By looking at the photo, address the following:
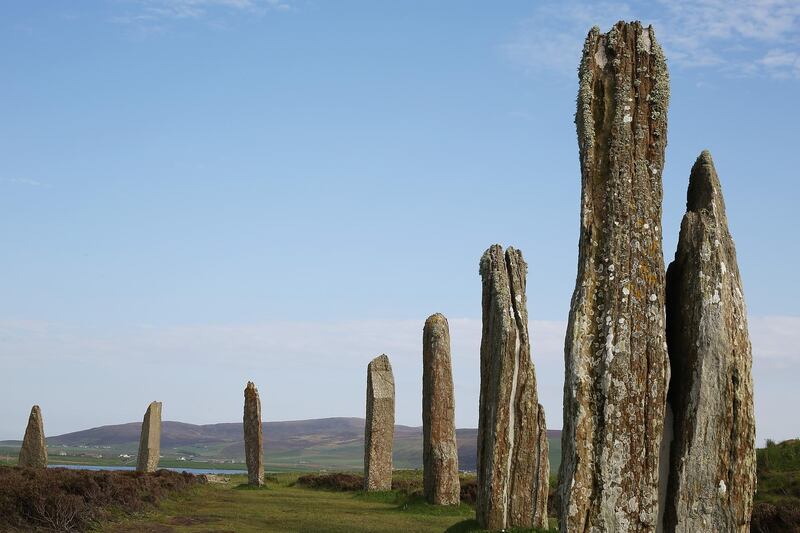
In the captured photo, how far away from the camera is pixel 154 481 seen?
1008 inches

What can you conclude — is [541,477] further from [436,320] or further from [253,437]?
[253,437]

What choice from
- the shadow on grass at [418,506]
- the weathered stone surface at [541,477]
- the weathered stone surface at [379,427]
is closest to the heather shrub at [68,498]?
the shadow on grass at [418,506]

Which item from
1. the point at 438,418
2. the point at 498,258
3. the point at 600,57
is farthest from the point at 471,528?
the point at 600,57

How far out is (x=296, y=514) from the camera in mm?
22766

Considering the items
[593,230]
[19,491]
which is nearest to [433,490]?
[19,491]

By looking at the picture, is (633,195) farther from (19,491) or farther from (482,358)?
(19,491)

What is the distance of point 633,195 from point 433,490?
13854 millimetres

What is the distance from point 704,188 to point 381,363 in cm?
1925

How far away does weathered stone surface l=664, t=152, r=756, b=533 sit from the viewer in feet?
33.2

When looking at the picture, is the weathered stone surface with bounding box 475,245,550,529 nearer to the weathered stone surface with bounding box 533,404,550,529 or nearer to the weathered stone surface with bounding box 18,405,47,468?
the weathered stone surface with bounding box 533,404,550,529

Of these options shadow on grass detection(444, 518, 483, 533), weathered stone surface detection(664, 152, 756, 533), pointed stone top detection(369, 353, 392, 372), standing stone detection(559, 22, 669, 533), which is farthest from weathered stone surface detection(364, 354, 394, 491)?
weathered stone surface detection(664, 152, 756, 533)

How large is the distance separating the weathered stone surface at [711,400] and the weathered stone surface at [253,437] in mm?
23337

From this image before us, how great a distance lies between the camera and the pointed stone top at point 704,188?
1124 centimetres

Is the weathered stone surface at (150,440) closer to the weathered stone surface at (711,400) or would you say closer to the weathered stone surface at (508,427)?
the weathered stone surface at (508,427)
